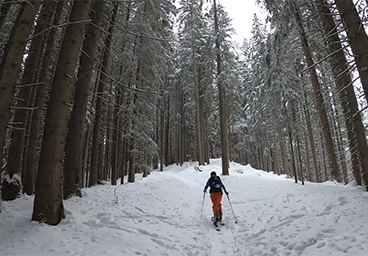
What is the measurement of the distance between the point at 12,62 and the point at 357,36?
22.1ft

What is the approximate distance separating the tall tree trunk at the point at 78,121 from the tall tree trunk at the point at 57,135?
62 cm

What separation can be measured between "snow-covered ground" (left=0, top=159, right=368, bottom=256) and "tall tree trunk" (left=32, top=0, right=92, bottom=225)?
37cm

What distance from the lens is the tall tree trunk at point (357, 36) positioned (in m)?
5.18

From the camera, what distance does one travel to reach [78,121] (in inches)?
294

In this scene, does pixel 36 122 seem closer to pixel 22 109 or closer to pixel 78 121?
pixel 22 109

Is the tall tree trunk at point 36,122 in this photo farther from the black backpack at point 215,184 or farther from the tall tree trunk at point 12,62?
the black backpack at point 215,184

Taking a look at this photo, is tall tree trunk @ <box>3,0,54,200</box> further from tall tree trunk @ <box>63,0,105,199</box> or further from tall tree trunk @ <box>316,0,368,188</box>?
tall tree trunk @ <box>316,0,368,188</box>

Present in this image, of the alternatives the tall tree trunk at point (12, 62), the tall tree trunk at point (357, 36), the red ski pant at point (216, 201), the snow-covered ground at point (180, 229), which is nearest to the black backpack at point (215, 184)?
the red ski pant at point (216, 201)

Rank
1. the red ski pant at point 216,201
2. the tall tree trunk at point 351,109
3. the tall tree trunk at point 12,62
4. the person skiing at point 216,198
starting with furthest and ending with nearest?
1. the red ski pant at point 216,201
2. the person skiing at point 216,198
3. the tall tree trunk at point 351,109
4. the tall tree trunk at point 12,62

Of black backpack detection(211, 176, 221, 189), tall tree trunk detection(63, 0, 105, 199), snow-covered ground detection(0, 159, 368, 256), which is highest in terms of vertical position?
tall tree trunk detection(63, 0, 105, 199)

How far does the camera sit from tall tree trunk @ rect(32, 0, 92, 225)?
5.02m

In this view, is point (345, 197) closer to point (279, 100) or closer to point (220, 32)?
point (279, 100)

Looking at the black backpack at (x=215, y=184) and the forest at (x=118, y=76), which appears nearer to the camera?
the forest at (x=118, y=76)

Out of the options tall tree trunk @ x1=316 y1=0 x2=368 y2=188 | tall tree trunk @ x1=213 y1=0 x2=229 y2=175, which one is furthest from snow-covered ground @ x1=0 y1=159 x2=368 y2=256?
tall tree trunk @ x1=213 y1=0 x2=229 y2=175
